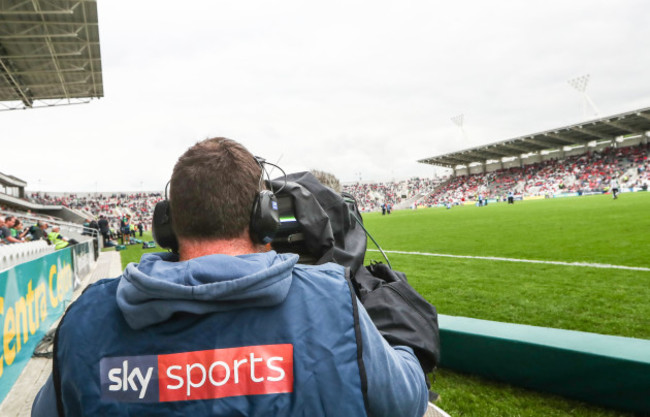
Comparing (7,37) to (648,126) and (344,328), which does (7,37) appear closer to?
(344,328)

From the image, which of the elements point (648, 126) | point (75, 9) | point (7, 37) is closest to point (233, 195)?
point (75, 9)

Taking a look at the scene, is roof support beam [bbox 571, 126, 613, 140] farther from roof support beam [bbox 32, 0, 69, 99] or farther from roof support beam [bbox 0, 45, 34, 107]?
roof support beam [bbox 0, 45, 34, 107]

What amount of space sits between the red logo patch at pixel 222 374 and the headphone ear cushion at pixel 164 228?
0.55 meters

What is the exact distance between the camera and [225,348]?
3.18 ft

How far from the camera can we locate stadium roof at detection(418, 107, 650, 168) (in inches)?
1566

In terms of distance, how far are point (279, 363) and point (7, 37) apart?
1798 cm

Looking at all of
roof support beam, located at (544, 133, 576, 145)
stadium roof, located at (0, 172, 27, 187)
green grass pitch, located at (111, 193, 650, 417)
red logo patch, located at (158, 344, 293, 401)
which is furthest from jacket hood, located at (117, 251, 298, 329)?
roof support beam, located at (544, 133, 576, 145)

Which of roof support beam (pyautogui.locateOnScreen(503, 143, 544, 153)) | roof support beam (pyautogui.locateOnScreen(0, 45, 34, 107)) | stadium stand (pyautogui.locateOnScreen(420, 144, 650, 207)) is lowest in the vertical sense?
stadium stand (pyautogui.locateOnScreen(420, 144, 650, 207))

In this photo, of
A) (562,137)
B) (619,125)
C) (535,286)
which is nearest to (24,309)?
(535,286)

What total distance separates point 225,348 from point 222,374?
0.22ft

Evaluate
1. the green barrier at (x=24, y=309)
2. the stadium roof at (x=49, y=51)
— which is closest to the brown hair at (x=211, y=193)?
the green barrier at (x=24, y=309)

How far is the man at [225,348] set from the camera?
37.7 inches

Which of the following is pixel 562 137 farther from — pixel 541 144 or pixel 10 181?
pixel 10 181

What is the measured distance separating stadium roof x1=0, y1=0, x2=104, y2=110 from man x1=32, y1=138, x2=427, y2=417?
15641 mm
